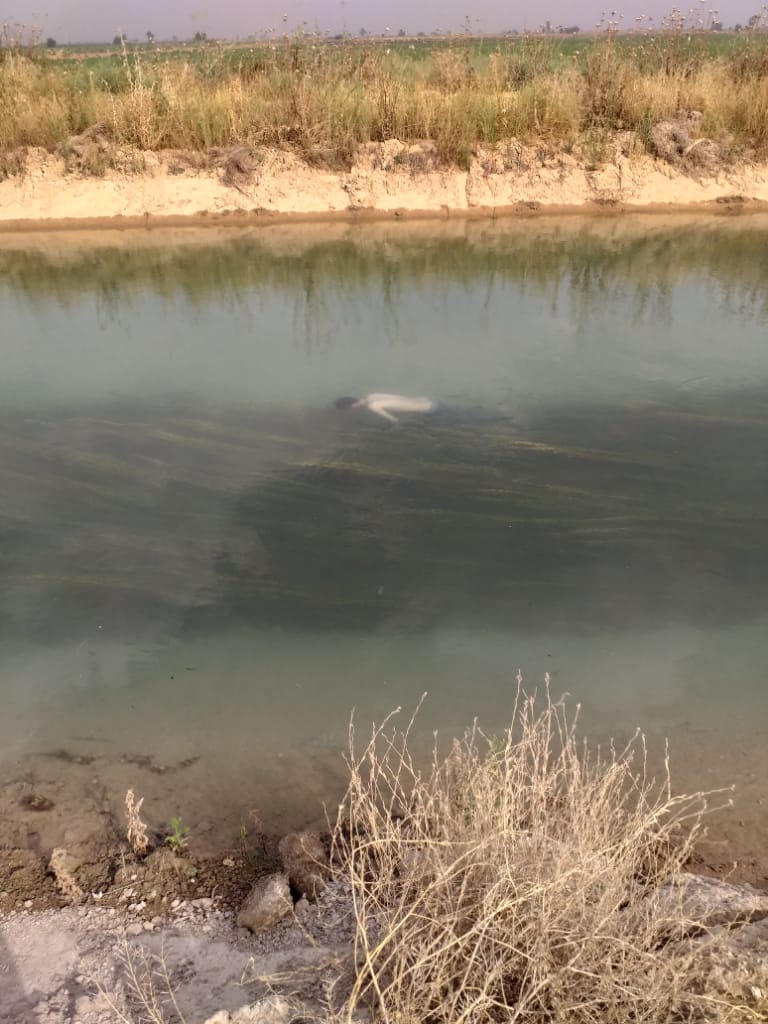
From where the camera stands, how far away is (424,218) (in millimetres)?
10703

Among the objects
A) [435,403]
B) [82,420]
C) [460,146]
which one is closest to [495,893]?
[435,403]

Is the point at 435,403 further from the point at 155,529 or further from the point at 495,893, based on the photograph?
the point at 495,893

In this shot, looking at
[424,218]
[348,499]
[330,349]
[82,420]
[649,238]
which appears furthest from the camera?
[424,218]

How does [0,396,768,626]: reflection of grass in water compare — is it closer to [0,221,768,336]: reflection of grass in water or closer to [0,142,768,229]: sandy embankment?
[0,221,768,336]: reflection of grass in water

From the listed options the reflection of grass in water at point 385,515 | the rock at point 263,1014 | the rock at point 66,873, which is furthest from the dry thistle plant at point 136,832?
the reflection of grass in water at point 385,515

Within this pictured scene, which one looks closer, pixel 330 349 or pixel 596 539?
pixel 596 539

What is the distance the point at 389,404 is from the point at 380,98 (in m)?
7.52

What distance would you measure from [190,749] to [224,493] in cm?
185

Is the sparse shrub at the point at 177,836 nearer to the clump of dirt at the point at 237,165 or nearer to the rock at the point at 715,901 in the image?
the rock at the point at 715,901

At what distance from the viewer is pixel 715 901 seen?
230 centimetres

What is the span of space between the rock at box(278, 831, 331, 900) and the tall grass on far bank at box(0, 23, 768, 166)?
10015 mm

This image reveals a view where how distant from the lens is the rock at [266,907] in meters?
2.33

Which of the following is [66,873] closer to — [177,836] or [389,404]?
[177,836]

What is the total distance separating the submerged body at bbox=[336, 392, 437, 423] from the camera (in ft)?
17.9
